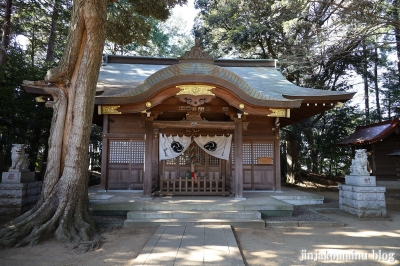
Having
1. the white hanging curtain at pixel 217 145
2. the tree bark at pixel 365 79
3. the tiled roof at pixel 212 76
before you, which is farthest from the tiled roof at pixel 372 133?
the white hanging curtain at pixel 217 145

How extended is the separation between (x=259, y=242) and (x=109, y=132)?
247 inches

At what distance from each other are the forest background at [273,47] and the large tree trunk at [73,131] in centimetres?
320

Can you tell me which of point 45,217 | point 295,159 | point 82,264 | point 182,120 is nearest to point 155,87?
point 182,120

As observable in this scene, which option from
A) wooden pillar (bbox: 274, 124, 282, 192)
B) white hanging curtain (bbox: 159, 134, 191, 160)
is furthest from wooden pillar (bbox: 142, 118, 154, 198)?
wooden pillar (bbox: 274, 124, 282, 192)

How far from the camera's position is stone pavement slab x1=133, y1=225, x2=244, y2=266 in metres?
3.62

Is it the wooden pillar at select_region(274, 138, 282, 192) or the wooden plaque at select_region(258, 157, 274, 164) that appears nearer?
the wooden pillar at select_region(274, 138, 282, 192)

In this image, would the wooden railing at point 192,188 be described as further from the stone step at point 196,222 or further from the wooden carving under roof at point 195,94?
the wooden carving under roof at point 195,94

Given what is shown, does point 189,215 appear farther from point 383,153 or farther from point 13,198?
point 383,153

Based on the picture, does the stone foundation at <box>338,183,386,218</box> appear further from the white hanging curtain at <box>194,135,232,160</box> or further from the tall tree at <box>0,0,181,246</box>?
the tall tree at <box>0,0,181,246</box>

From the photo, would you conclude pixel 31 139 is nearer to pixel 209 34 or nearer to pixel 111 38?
pixel 111 38

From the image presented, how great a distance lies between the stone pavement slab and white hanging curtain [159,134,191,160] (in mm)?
2980

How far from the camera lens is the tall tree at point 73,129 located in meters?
4.95

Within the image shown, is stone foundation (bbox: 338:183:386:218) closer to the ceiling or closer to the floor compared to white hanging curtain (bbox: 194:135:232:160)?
closer to the floor

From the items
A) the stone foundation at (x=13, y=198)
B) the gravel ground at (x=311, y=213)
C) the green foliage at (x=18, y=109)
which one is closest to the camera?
the gravel ground at (x=311, y=213)
